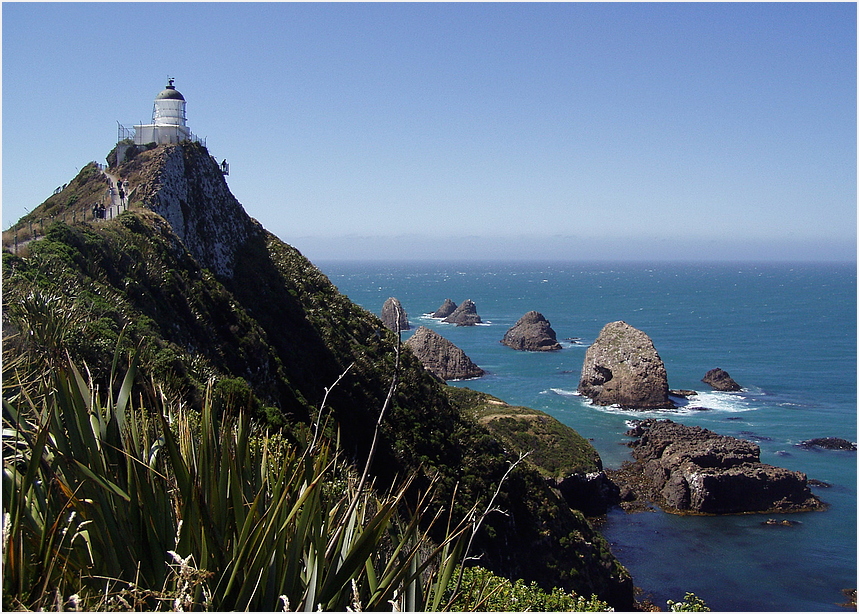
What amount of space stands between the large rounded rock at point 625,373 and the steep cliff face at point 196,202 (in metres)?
39.1

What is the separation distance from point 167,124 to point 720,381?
2286 inches

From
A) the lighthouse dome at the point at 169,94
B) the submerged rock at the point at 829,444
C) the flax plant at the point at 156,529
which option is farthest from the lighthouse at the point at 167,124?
the submerged rock at the point at 829,444

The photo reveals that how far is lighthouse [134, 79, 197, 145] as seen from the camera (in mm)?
36062

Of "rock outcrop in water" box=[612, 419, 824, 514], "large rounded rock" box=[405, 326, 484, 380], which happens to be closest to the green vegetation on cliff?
"rock outcrop in water" box=[612, 419, 824, 514]

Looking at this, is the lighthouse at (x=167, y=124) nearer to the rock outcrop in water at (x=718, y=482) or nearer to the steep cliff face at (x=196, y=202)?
the steep cliff face at (x=196, y=202)

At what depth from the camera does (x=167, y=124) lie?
3659 centimetres

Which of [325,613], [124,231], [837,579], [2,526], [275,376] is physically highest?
[124,231]

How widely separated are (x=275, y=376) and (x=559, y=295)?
171547mm

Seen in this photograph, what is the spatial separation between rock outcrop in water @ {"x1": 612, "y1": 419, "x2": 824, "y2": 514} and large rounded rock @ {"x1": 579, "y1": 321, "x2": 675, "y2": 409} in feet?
58.6

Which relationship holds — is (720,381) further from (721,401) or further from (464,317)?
(464,317)

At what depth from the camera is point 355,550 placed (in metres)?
4.31

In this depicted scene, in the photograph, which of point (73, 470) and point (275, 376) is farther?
point (275, 376)

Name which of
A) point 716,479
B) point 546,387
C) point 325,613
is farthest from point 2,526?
point 546,387

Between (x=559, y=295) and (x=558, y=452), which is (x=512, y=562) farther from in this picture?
(x=559, y=295)
